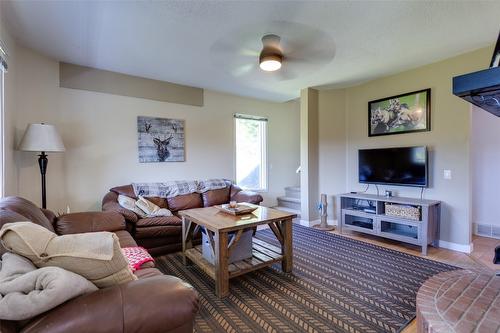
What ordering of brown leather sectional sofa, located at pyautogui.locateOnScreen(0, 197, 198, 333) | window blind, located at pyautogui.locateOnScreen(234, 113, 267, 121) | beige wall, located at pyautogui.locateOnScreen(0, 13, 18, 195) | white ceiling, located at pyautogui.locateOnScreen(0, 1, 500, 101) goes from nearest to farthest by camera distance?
brown leather sectional sofa, located at pyautogui.locateOnScreen(0, 197, 198, 333) → white ceiling, located at pyautogui.locateOnScreen(0, 1, 500, 101) → beige wall, located at pyautogui.locateOnScreen(0, 13, 18, 195) → window blind, located at pyautogui.locateOnScreen(234, 113, 267, 121)

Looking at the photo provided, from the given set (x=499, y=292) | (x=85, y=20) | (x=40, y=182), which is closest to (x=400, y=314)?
(x=499, y=292)

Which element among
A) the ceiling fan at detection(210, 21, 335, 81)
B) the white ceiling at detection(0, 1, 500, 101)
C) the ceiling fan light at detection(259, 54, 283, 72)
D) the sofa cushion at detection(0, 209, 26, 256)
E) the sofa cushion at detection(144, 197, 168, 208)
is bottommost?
the sofa cushion at detection(144, 197, 168, 208)

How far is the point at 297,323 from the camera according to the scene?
1835 millimetres

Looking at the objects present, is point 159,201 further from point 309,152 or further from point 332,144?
point 332,144

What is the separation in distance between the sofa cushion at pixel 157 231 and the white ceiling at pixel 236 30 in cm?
212

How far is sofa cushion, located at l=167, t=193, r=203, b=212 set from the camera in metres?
3.81

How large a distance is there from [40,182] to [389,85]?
5072 millimetres

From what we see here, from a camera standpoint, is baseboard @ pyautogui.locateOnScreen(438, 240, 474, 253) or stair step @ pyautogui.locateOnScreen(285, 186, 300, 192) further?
stair step @ pyautogui.locateOnScreen(285, 186, 300, 192)

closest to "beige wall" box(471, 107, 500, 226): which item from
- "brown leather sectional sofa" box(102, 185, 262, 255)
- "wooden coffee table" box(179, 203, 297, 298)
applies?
"wooden coffee table" box(179, 203, 297, 298)

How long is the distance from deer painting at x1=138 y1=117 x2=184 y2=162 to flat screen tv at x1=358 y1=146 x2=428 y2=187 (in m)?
3.05

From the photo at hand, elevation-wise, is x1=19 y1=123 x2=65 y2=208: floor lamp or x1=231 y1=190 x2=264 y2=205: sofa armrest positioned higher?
x1=19 y1=123 x2=65 y2=208: floor lamp

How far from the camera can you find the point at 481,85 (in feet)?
3.51

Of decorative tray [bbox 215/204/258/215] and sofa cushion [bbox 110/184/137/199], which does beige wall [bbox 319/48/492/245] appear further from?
sofa cushion [bbox 110/184/137/199]

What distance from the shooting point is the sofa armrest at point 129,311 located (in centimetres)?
88
